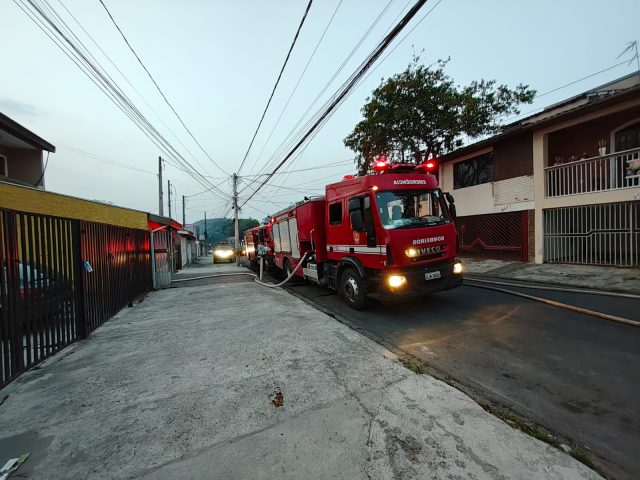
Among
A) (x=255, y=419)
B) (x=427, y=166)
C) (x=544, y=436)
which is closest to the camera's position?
(x=544, y=436)

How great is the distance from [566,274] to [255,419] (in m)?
10.2

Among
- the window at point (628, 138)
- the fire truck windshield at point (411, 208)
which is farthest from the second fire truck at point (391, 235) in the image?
the window at point (628, 138)

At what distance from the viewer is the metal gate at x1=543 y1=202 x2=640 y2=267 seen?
895 centimetres

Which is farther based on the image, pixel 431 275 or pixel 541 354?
pixel 431 275

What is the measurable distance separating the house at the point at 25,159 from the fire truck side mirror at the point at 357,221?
40.7 ft

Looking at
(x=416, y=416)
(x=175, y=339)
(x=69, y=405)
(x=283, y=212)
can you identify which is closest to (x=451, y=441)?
(x=416, y=416)

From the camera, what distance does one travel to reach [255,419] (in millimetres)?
2457

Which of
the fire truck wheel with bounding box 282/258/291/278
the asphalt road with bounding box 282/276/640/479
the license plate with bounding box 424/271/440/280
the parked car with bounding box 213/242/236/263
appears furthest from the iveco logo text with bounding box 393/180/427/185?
the parked car with bounding box 213/242/236/263

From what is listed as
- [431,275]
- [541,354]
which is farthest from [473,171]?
[541,354]

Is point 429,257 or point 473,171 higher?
point 473,171

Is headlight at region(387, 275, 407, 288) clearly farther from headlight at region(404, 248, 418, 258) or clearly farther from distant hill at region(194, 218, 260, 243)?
distant hill at region(194, 218, 260, 243)

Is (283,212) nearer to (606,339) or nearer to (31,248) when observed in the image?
(31,248)

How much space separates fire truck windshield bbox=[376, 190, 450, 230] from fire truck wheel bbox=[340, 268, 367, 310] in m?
1.34

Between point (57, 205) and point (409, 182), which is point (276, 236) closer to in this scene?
point (409, 182)
